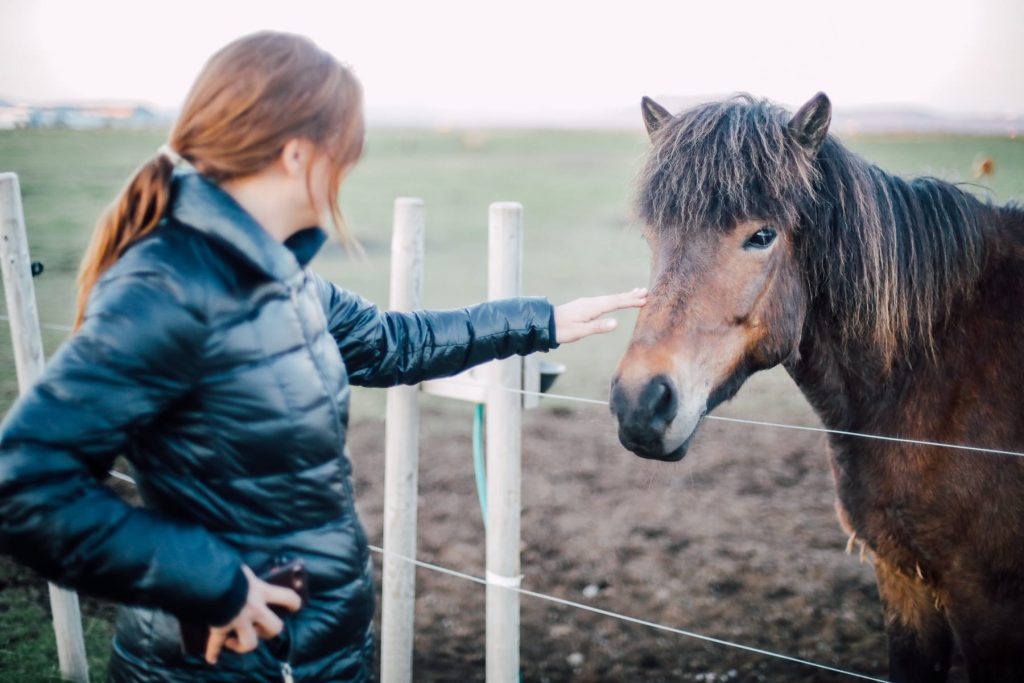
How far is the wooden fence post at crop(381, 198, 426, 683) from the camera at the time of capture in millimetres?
2516

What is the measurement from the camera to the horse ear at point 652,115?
8.24 feet

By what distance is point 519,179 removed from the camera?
40.4 meters

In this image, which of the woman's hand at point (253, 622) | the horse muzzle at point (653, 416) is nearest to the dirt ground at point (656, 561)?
the horse muzzle at point (653, 416)

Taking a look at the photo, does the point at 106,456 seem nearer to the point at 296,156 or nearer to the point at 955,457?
the point at 296,156

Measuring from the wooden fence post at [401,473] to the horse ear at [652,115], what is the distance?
0.84m

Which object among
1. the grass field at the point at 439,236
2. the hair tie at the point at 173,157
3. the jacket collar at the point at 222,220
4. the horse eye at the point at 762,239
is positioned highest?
the hair tie at the point at 173,157

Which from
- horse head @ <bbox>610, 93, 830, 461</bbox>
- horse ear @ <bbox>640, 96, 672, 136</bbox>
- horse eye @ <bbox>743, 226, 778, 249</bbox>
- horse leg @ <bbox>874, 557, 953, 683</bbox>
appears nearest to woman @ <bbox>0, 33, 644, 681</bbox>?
horse head @ <bbox>610, 93, 830, 461</bbox>

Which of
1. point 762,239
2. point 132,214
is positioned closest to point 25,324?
point 132,214

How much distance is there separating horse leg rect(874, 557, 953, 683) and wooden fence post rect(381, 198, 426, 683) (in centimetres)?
169

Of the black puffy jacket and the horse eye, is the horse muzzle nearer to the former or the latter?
the horse eye

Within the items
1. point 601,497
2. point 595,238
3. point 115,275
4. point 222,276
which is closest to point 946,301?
point 222,276

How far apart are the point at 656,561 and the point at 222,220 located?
3.64 meters

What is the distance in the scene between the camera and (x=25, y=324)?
10.1 feet

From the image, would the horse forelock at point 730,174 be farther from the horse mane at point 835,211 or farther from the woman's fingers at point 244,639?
the woman's fingers at point 244,639
